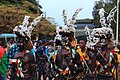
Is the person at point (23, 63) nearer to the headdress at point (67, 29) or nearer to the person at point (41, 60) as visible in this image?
the headdress at point (67, 29)

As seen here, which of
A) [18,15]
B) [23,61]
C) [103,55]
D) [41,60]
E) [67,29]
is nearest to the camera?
[103,55]

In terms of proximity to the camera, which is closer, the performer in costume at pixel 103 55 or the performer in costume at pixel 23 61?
the performer in costume at pixel 103 55

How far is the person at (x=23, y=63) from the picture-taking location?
28.7ft

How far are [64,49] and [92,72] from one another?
0.70 meters

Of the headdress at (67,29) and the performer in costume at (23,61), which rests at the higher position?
the headdress at (67,29)

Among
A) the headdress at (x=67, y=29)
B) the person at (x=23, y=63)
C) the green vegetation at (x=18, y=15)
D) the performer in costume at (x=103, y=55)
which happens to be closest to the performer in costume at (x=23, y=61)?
the person at (x=23, y=63)

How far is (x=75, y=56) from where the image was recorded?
884 cm

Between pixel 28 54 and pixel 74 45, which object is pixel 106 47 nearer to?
pixel 74 45

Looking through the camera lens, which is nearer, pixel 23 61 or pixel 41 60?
pixel 23 61

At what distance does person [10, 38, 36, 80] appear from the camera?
28.7 feet

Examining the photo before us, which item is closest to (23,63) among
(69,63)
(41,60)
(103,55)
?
(69,63)

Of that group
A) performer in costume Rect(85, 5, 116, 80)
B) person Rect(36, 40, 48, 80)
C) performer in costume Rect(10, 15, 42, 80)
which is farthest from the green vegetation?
performer in costume Rect(85, 5, 116, 80)

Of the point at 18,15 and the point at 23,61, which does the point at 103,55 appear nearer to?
the point at 23,61

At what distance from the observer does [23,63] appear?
345 inches
